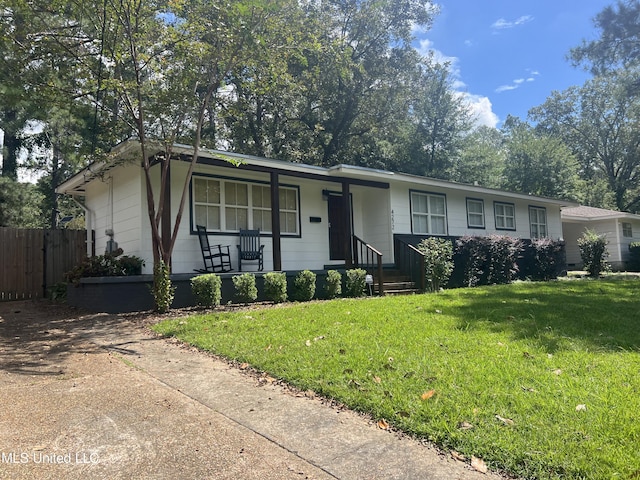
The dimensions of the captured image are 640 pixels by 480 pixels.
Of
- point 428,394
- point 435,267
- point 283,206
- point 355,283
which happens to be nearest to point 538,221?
point 435,267

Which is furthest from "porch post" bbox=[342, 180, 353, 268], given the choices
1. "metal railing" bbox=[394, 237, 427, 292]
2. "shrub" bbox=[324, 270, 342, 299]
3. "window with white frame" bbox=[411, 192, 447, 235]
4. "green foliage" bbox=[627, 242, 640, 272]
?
"green foliage" bbox=[627, 242, 640, 272]

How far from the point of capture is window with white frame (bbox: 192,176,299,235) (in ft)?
34.9

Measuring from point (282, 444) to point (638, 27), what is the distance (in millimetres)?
18832

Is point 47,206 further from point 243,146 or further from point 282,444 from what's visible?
point 282,444

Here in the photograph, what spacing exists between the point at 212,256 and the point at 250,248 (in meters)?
1.14

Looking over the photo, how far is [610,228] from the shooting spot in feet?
75.8

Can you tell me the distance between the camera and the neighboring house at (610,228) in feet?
74.4

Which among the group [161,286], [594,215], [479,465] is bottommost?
[479,465]

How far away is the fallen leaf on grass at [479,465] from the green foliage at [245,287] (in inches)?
258

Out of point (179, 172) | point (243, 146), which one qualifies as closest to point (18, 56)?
point (179, 172)

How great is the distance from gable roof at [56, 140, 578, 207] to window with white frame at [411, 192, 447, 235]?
44 centimetres

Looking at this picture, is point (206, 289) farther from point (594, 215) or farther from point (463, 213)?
point (594, 215)

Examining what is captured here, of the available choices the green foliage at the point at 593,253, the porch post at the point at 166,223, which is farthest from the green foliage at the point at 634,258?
the porch post at the point at 166,223

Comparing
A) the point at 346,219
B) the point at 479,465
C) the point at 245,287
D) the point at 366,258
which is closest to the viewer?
the point at 479,465
